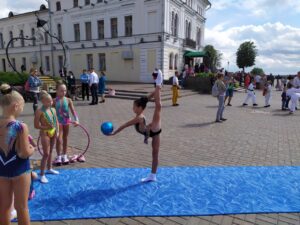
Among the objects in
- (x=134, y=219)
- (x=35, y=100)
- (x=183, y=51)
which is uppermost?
(x=183, y=51)

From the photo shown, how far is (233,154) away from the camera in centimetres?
596

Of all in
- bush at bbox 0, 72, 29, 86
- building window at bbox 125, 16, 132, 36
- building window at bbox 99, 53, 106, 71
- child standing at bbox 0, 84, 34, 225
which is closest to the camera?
child standing at bbox 0, 84, 34, 225

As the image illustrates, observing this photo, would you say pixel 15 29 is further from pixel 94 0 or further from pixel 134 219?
pixel 134 219

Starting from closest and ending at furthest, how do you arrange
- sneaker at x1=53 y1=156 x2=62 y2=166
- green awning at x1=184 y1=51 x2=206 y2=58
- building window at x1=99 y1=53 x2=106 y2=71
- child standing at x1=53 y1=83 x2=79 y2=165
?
1. child standing at x1=53 y1=83 x2=79 y2=165
2. sneaker at x1=53 y1=156 x2=62 y2=166
3. green awning at x1=184 y1=51 x2=206 y2=58
4. building window at x1=99 y1=53 x2=106 y2=71

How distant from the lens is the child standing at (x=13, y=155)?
2.45 m

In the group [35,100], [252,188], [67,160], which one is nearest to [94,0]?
[35,100]

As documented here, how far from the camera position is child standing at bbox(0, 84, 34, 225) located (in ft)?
8.02

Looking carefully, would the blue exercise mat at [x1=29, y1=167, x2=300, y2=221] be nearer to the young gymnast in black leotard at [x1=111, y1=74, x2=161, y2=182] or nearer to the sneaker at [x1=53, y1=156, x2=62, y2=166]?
the sneaker at [x1=53, y1=156, x2=62, y2=166]

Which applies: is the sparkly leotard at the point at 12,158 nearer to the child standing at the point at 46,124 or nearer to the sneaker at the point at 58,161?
the child standing at the point at 46,124

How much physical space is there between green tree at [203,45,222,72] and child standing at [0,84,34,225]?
2690 cm

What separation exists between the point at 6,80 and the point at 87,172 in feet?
48.8

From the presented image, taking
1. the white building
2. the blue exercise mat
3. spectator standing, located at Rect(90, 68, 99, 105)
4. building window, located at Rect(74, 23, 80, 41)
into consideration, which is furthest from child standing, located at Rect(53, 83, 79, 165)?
building window, located at Rect(74, 23, 80, 41)

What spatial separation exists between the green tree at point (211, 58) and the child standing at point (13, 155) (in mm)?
26905

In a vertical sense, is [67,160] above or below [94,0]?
below
